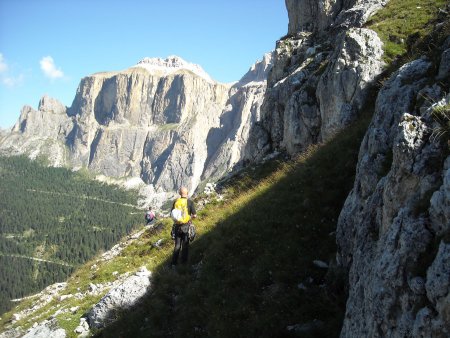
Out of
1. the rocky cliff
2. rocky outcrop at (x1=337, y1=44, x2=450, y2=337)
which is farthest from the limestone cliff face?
rocky outcrop at (x1=337, y1=44, x2=450, y2=337)

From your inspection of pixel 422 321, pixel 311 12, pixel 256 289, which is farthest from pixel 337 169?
pixel 311 12

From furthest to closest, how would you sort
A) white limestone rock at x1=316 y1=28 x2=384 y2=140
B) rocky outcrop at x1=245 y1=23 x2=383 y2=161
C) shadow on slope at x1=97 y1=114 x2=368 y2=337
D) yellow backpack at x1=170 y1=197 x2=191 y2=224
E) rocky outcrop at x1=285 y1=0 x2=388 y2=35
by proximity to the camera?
rocky outcrop at x1=285 y1=0 x2=388 y2=35, rocky outcrop at x1=245 y1=23 x2=383 y2=161, white limestone rock at x1=316 y1=28 x2=384 y2=140, yellow backpack at x1=170 y1=197 x2=191 y2=224, shadow on slope at x1=97 y1=114 x2=368 y2=337

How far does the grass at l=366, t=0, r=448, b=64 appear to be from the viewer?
23438 millimetres

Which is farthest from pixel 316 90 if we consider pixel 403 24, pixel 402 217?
pixel 402 217

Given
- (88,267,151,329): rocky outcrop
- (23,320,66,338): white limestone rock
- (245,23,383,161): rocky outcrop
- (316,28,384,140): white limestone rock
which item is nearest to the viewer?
(88,267,151,329): rocky outcrop

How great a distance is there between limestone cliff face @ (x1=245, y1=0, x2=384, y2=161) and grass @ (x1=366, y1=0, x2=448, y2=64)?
0.90 m

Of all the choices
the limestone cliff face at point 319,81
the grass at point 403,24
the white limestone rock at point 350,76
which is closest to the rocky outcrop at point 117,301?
the white limestone rock at point 350,76

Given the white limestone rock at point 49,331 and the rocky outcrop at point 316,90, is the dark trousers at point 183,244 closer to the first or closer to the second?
the white limestone rock at point 49,331

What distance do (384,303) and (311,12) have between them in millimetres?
51970

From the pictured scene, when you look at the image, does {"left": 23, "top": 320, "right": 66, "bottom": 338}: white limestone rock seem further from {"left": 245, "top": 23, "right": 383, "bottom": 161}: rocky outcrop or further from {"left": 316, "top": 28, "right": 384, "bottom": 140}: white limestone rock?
{"left": 245, "top": 23, "right": 383, "bottom": 161}: rocky outcrop

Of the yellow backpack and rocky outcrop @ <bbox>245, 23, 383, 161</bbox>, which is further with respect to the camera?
rocky outcrop @ <bbox>245, 23, 383, 161</bbox>

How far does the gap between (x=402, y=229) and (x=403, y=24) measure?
23.9 m

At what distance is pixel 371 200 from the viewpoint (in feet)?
28.6

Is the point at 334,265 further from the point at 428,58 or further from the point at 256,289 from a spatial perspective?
the point at 428,58
